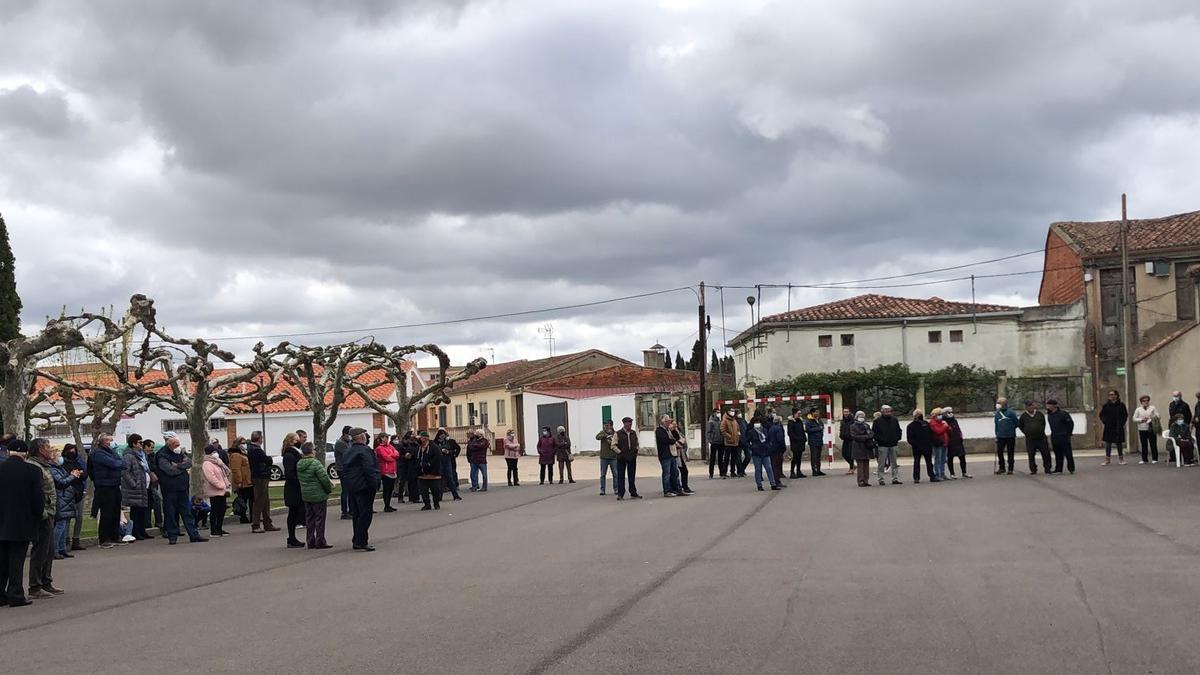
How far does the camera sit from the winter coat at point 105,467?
1716cm

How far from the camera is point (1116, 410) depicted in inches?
1030

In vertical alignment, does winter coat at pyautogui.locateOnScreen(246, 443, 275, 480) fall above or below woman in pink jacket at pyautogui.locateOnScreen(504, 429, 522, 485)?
above

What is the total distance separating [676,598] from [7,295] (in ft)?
99.3

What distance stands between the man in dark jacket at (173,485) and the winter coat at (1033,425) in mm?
16290

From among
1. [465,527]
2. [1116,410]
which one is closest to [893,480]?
[1116,410]

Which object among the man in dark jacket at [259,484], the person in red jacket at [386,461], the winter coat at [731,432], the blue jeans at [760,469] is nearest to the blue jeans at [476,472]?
the person in red jacket at [386,461]

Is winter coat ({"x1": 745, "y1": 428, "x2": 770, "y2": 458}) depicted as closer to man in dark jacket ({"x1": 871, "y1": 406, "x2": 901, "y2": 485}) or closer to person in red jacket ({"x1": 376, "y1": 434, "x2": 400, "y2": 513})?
man in dark jacket ({"x1": 871, "y1": 406, "x2": 901, "y2": 485})

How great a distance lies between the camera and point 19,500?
11203 mm

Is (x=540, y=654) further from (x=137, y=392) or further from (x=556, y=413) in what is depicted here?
(x=556, y=413)

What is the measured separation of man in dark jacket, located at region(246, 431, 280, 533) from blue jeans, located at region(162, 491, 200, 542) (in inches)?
56.8

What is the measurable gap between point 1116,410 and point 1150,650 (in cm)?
2083

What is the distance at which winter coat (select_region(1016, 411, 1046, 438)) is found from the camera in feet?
78.5

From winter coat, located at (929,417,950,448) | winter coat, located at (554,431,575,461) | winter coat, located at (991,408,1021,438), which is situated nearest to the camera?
winter coat, located at (929,417,950,448)

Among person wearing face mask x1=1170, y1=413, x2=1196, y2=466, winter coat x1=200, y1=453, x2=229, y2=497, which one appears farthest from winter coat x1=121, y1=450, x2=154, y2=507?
person wearing face mask x1=1170, y1=413, x2=1196, y2=466
